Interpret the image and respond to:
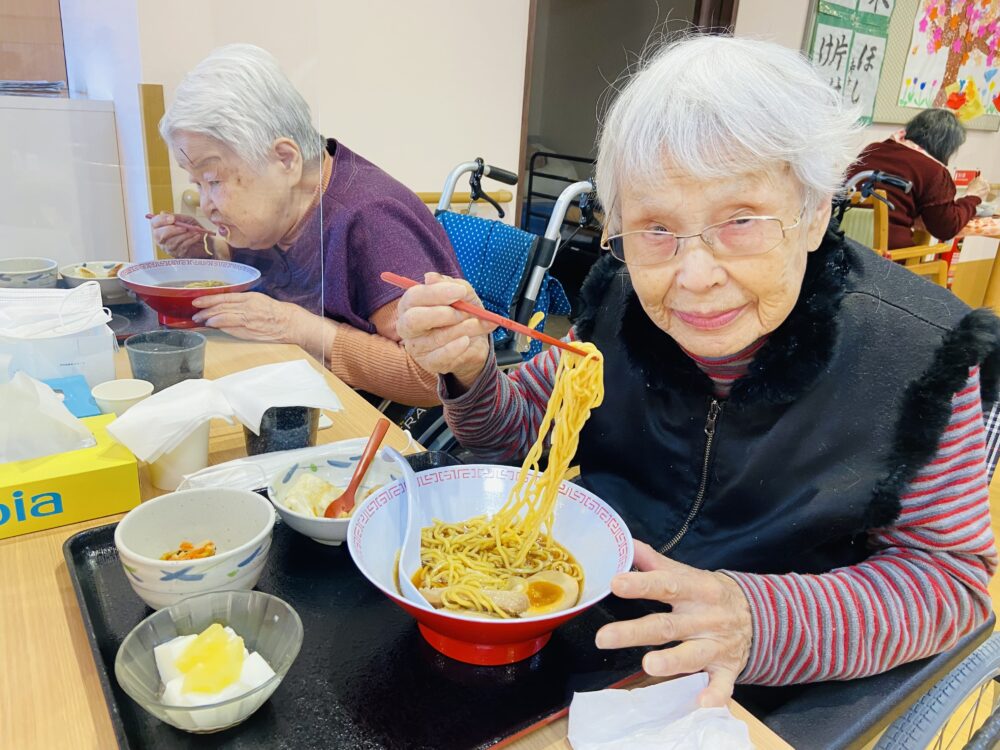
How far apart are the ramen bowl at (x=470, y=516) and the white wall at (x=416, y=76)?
1966mm

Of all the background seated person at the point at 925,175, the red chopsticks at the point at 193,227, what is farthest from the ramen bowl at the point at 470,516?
the background seated person at the point at 925,175

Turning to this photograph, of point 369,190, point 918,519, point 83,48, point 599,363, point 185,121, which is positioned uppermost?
point 83,48

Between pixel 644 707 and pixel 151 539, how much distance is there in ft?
2.01

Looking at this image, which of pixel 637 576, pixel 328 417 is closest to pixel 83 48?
pixel 328 417

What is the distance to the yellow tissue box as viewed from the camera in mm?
958

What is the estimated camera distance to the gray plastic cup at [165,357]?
131cm

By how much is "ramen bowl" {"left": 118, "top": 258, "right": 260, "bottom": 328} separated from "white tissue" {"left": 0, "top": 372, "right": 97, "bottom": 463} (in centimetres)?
57

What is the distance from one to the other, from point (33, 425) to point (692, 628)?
0.97m

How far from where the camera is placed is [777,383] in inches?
39.8

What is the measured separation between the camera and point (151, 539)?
859mm

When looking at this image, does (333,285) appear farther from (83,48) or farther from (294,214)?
(83,48)

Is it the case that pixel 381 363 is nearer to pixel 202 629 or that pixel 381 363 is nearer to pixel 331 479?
pixel 331 479

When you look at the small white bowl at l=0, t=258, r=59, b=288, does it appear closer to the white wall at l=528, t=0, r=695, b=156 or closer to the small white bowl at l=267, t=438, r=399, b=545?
the small white bowl at l=267, t=438, r=399, b=545

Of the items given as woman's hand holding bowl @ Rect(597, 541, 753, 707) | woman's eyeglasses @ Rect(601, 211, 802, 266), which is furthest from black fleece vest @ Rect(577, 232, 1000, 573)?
woman's hand holding bowl @ Rect(597, 541, 753, 707)
